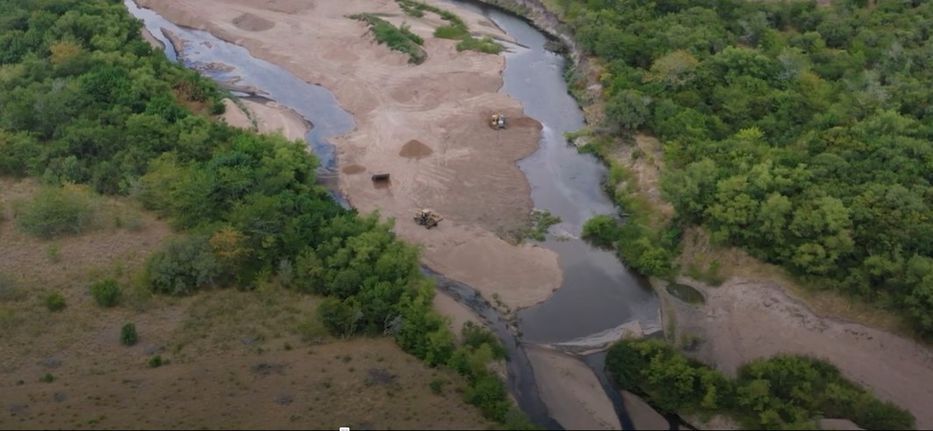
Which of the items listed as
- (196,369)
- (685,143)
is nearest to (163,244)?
(196,369)

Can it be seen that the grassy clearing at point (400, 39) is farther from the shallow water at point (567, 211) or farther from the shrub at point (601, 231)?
the shrub at point (601, 231)

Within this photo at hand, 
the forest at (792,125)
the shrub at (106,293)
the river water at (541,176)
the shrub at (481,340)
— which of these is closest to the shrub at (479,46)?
the river water at (541,176)

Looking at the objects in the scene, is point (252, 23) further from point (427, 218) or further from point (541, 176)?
point (427, 218)

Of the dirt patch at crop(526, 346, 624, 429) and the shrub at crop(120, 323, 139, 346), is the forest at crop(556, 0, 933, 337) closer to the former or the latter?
the dirt patch at crop(526, 346, 624, 429)

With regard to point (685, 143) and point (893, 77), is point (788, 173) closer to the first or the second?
point (685, 143)

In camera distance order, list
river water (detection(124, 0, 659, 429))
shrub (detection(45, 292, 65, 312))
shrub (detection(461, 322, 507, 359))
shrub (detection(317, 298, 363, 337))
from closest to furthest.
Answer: shrub (detection(461, 322, 507, 359)), shrub (detection(317, 298, 363, 337)), shrub (detection(45, 292, 65, 312)), river water (detection(124, 0, 659, 429))

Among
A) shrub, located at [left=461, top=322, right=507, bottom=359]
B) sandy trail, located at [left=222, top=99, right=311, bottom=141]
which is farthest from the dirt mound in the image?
shrub, located at [left=461, top=322, right=507, bottom=359]
